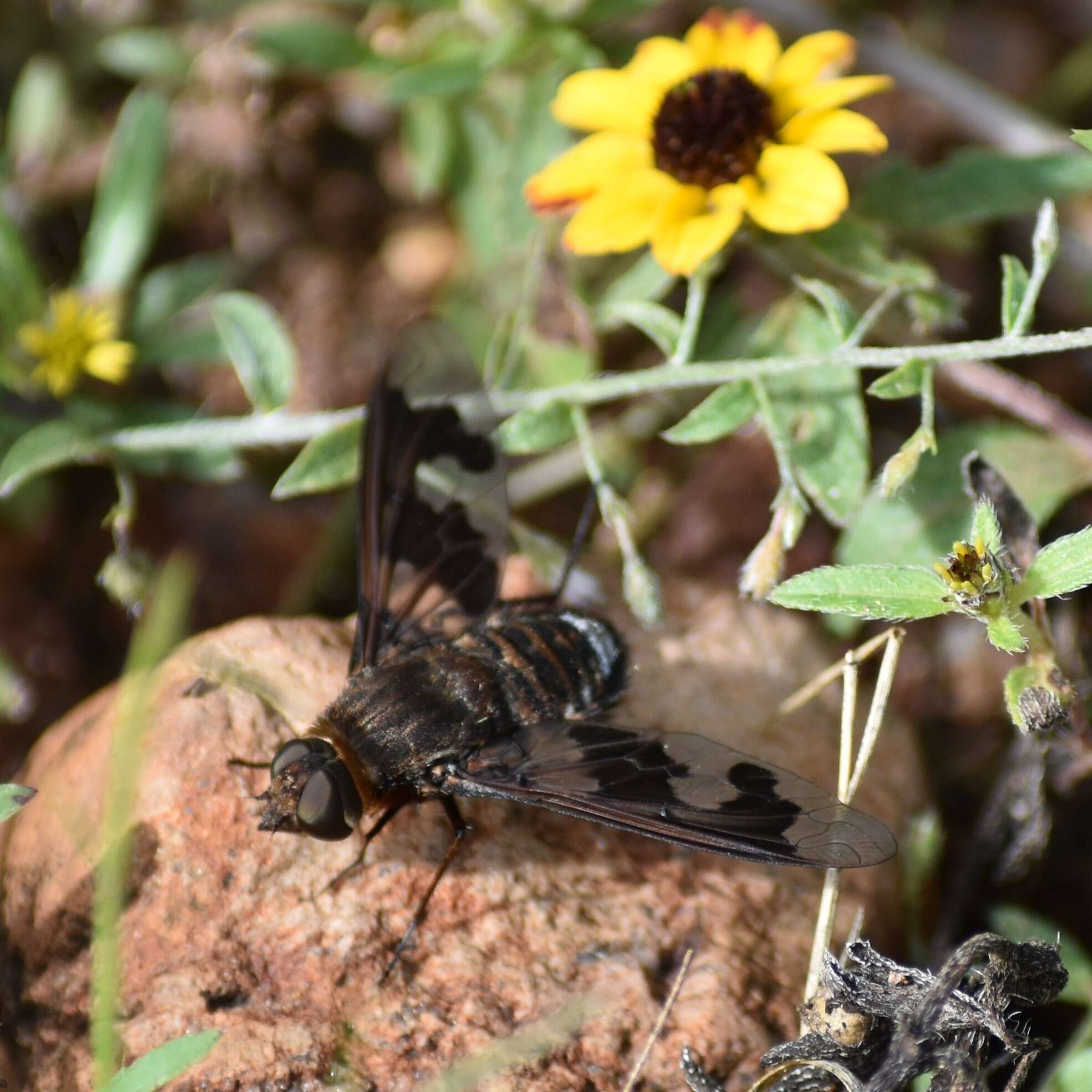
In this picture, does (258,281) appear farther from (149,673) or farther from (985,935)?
(985,935)

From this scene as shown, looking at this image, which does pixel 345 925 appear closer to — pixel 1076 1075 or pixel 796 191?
Result: pixel 1076 1075

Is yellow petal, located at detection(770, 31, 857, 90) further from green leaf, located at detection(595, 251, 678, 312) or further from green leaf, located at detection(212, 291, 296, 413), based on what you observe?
green leaf, located at detection(212, 291, 296, 413)

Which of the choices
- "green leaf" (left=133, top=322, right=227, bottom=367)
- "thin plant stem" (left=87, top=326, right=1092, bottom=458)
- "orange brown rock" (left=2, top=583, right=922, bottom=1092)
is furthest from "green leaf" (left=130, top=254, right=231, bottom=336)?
"orange brown rock" (left=2, top=583, right=922, bottom=1092)

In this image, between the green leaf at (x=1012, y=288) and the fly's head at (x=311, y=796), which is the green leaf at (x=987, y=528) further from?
the fly's head at (x=311, y=796)

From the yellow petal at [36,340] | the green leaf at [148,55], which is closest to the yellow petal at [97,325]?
the yellow petal at [36,340]

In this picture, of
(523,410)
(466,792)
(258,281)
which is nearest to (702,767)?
(466,792)

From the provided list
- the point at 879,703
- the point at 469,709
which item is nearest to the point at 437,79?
the point at 469,709
